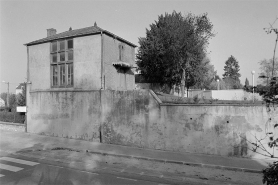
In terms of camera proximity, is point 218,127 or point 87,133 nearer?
point 218,127

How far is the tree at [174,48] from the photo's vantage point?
29603 millimetres

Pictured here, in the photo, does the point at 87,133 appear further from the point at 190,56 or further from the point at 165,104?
the point at 190,56

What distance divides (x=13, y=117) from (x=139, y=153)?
15.0 metres

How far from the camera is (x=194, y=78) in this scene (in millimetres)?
34250

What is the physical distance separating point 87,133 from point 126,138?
10.4 feet

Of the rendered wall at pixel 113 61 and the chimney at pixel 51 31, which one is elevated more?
the chimney at pixel 51 31

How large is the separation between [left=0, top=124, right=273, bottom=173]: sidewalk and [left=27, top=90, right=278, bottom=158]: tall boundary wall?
22.6 inches

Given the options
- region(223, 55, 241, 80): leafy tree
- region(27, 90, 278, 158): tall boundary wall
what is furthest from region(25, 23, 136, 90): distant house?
region(223, 55, 241, 80): leafy tree

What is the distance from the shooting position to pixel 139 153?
11906mm

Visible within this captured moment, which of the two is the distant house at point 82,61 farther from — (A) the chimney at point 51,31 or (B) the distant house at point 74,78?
(A) the chimney at point 51,31

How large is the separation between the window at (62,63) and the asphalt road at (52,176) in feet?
26.2

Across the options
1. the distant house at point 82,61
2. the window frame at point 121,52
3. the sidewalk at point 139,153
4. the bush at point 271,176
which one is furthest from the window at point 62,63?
the bush at point 271,176

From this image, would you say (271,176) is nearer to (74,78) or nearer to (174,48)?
(74,78)

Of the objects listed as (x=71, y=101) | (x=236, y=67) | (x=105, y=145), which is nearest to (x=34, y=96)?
(x=71, y=101)
